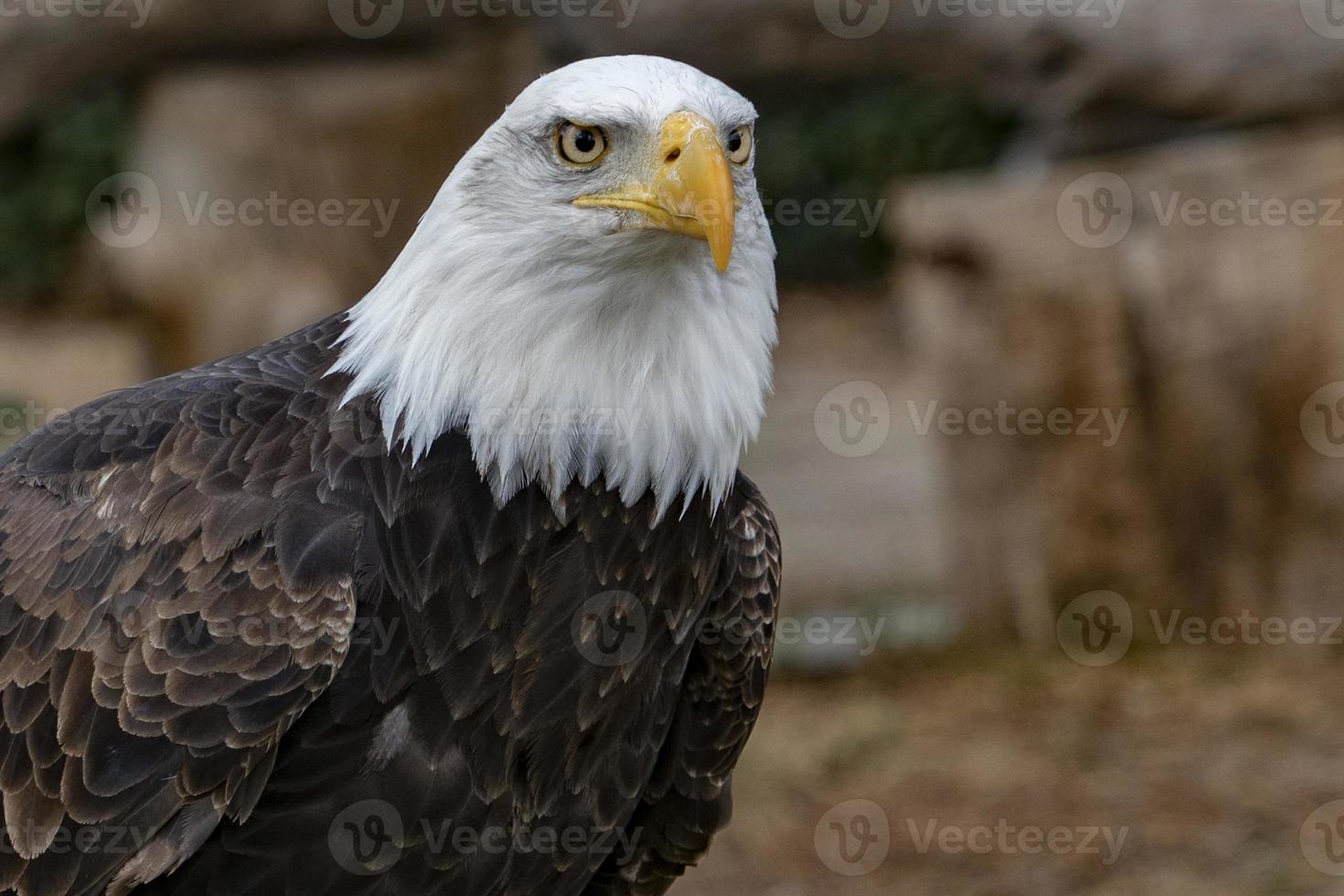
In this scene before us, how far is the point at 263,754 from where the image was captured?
2.76m

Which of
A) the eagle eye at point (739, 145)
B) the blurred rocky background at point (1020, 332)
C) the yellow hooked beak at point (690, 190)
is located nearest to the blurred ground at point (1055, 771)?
the blurred rocky background at point (1020, 332)

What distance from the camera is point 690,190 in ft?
8.71

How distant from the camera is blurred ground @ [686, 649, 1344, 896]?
575 cm

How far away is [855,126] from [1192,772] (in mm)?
6883

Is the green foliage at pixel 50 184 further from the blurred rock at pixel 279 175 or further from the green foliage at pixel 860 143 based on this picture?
the blurred rock at pixel 279 175

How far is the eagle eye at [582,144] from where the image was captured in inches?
109

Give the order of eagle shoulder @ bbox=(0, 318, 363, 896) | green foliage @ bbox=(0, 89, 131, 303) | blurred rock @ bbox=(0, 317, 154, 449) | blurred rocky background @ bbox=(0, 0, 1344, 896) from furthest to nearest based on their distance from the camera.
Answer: green foliage @ bbox=(0, 89, 131, 303) → blurred rock @ bbox=(0, 317, 154, 449) → blurred rocky background @ bbox=(0, 0, 1344, 896) → eagle shoulder @ bbox=(0, 318, 363, 896)

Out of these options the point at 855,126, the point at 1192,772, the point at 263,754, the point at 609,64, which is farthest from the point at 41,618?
the point at 855,126

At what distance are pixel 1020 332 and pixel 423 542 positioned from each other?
4.59m

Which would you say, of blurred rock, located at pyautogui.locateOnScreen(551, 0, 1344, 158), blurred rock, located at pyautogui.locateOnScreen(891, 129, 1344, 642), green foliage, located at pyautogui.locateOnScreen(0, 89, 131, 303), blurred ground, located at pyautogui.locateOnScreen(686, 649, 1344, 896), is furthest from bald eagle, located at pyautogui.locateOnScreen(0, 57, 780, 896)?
green foliage, located at pyautogui.locateOnScreen(0, 89, 131, 303)

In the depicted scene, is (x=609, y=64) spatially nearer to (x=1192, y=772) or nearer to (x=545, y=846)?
(x=545, y=846)

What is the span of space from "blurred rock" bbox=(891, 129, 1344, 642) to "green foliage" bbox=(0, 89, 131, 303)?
753 cm

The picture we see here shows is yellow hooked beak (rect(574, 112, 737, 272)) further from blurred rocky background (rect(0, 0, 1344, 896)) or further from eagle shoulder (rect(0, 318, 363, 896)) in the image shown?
blurred rocky background (rect(0, 0, 1344, 896))

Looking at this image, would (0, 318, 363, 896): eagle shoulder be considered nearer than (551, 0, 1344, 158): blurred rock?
Yes
